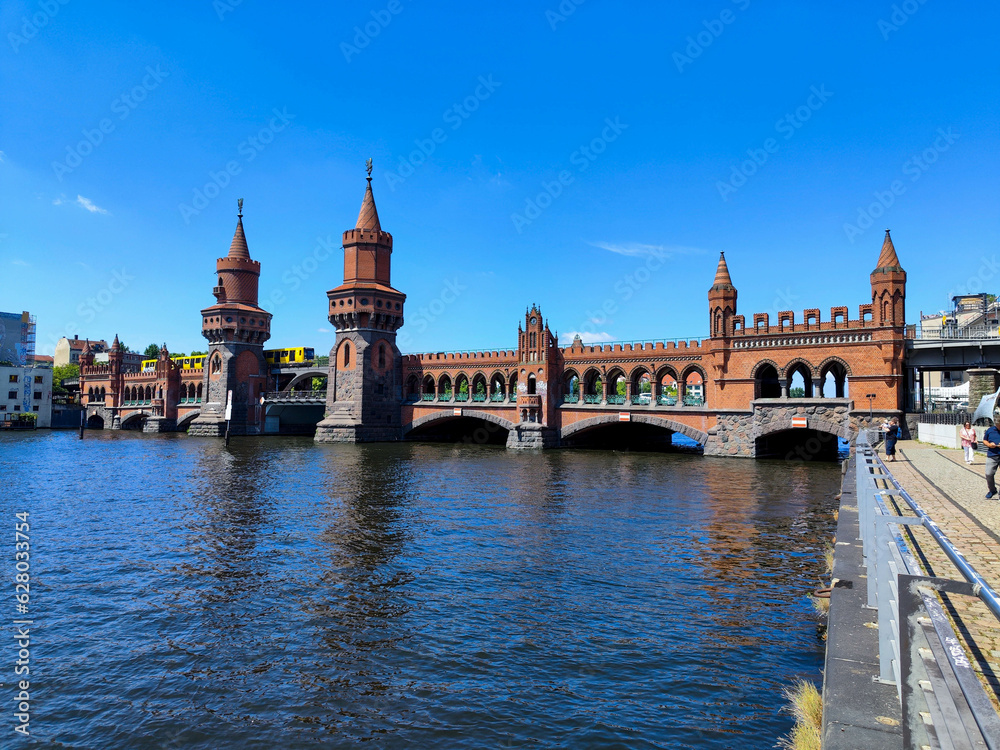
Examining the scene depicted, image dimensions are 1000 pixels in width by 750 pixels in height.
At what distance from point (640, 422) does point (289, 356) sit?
44.5m

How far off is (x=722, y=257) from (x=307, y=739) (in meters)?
43.2

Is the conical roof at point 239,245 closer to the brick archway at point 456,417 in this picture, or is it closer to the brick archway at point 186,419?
the brick archway at point 186,419

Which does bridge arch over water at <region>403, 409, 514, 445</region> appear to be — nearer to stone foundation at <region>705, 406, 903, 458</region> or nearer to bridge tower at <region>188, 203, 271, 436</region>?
bridge tower at <region>188, 203, 271, 436</region>

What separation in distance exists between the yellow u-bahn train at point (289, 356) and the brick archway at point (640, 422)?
35291 millimetres

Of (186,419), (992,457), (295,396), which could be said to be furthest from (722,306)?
(186,419)

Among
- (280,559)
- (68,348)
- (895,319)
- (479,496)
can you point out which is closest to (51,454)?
(479,496)

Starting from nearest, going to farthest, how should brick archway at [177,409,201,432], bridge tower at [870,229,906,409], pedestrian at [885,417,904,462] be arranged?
pedestrian at [885,417,904,462]
bridge tower at [870,229,906,409]
brick archway at [177,409,201,432]

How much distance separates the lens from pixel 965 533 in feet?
36.6

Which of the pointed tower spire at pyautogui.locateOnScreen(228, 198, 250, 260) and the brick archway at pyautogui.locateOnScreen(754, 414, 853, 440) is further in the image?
the pointed tower spire at pyautogui.locateOnScreen(228, 198, 250, 260)

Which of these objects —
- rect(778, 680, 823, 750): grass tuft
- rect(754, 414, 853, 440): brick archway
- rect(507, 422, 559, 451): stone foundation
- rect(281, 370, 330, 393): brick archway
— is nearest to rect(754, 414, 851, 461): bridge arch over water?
rect(754, 414, 853, 440): brick archway

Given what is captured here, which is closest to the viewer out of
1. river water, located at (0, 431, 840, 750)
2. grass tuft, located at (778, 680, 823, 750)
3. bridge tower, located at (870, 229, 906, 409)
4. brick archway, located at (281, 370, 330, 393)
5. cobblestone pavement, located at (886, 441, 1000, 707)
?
grass tuft, located at (778, 680, 823, 750)

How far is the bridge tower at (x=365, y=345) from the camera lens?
6067cm

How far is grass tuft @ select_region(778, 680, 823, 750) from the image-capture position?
6.35m

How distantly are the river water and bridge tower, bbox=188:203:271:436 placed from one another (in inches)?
1835
